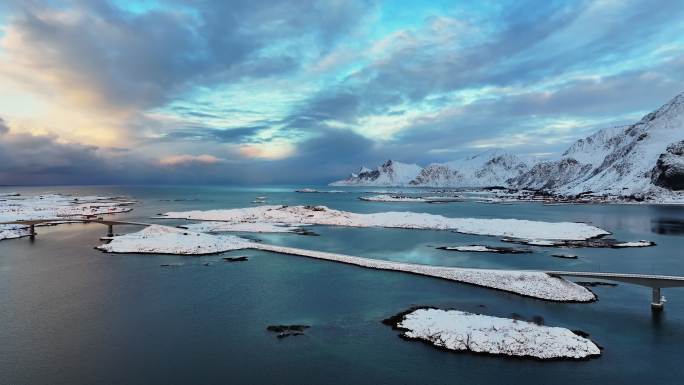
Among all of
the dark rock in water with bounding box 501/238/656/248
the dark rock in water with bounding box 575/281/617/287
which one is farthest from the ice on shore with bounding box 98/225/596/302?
the dark rock in water with bounding box 501/238/656/248

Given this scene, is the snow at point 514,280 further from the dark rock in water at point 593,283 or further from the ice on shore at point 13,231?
the ice on shore at point 13,231

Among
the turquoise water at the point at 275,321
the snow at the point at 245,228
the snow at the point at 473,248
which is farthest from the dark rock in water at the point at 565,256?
the snow at the point at 245,228

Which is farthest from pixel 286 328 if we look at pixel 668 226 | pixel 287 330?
pixel 668 226

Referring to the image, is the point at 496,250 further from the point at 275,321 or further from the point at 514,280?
the point at 275,321

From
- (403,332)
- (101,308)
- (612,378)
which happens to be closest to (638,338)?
(612,378)

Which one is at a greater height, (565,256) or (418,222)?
(418,222)
